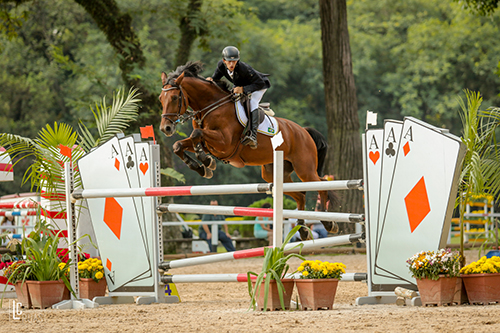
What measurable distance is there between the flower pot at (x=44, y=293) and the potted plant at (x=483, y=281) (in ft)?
10.7

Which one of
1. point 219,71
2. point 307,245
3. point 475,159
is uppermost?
point 219,71

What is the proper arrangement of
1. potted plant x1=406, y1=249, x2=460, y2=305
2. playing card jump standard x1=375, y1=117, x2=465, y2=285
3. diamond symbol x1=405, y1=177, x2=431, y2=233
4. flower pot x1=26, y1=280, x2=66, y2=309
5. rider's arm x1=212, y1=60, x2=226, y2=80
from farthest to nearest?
rider's arm x1=212, y1=60, x2=226, y2=80
flower pot x1=26, y1=280, x2=66, y2=309
diamond symbol x1=405, y1=177, x2=431, y2=233
playing card jump standard x1=375, y1=117, x2=465, y2=285
potted plant x1=406, y1=249, x2=460, y2=305

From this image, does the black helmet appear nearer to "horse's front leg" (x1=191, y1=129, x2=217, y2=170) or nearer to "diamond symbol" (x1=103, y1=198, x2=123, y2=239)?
"horse's front leg" (x1=191, y1=129, x2=217, y2=170)

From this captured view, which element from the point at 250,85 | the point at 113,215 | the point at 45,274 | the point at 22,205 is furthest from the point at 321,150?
the point at 22,205

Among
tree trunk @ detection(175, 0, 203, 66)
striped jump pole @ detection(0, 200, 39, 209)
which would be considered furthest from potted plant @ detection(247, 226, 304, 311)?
tree trunk @ detection(175, 0, 203, 66)

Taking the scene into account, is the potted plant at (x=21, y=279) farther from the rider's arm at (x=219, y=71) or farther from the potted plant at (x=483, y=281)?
the potted plant at (x=483, y=281)

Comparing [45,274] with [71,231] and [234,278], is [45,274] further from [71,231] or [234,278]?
[234,278]

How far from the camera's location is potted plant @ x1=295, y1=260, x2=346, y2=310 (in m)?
4.00

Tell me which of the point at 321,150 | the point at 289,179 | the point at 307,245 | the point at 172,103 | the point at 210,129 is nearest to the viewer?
the point at 307,245

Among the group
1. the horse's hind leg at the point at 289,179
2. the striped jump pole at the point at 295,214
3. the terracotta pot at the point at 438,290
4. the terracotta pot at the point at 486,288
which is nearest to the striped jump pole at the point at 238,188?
the striped jump pole at the point at 295,214

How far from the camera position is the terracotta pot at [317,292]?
4000mm

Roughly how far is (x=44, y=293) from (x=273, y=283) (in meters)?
2.09

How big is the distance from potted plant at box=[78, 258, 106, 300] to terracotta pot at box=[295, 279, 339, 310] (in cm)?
205

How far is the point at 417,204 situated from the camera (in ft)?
14.0
